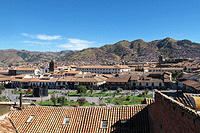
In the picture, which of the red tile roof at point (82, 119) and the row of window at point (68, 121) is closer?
the red tile roof at point (82, 119)

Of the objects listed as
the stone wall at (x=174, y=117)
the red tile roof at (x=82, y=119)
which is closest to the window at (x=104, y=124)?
the red tile roof at (x=82, y=119)

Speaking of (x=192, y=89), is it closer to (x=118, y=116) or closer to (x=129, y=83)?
(x=129, y=83)

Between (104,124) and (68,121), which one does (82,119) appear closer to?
(68,121)

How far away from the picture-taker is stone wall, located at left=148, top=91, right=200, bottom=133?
505 cm

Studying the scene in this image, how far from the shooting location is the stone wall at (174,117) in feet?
16.6

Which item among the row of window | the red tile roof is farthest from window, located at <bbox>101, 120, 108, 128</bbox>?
the red tile roof

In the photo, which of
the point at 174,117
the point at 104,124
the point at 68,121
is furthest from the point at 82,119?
the point at 174,117

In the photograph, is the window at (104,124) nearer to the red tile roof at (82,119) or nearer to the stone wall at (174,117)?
the red tile roof at (82,119)

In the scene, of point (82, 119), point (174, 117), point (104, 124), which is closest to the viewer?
point (174, 117)

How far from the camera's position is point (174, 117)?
21.1ft

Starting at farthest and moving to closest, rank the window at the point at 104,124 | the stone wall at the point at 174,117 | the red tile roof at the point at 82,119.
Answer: the window at the point at 104,124 < the red tile roof at the point at 82,119 < the stone wall at the point at 174,117

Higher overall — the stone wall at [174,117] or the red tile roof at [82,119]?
the stone wall at [174,117]

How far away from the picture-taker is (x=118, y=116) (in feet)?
38.3

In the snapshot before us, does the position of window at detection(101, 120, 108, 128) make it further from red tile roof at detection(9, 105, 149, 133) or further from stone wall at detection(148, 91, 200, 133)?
stone wall at detection(148, 91, 200, 133)
